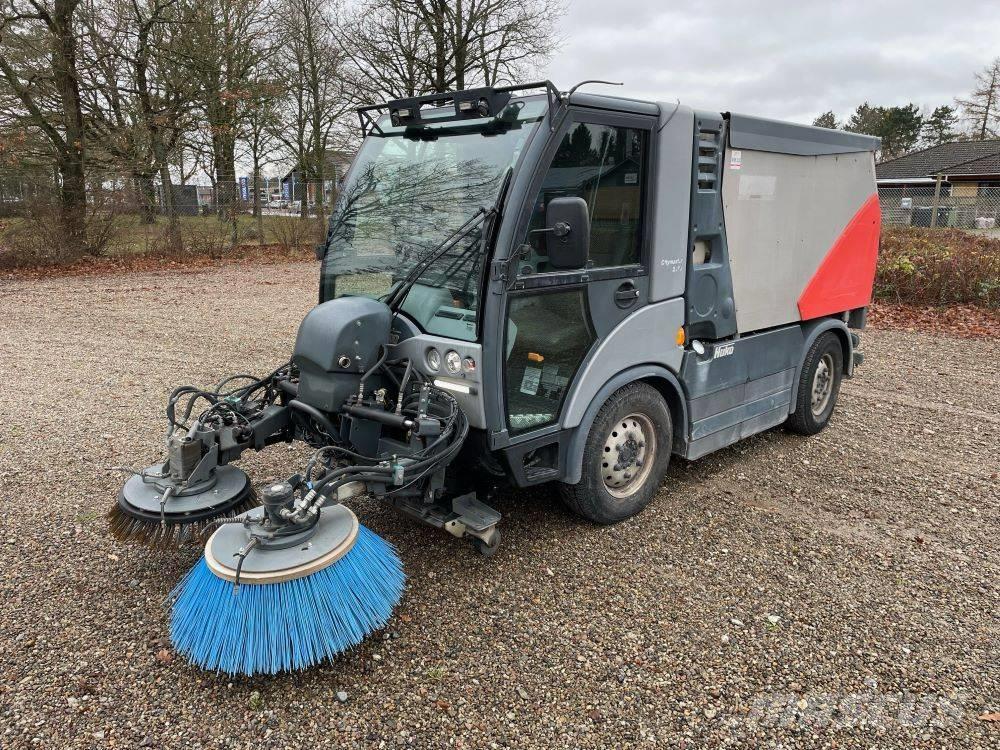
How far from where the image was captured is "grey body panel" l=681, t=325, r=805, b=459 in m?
4.29

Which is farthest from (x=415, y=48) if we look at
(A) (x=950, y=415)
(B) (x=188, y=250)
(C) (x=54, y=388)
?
(A) (x=950, y=415)

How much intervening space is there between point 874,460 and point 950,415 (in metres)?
1.66

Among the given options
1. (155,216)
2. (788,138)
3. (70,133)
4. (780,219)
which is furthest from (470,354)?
(70,133)

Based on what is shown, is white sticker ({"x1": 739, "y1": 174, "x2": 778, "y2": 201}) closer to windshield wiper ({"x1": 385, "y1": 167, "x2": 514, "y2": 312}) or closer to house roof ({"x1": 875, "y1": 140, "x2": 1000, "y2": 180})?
windshield wiper ({"x1": 385, "y1": 167, "x2": 514, "y2": 312})

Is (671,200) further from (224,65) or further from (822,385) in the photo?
(224,65)

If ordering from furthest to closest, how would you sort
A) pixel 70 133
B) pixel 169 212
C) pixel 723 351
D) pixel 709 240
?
pixel 169 212 < pixel 70 133 < pixel 723 351 < pixel 709 240

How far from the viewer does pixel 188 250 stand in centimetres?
1625

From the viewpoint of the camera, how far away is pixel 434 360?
131 inches

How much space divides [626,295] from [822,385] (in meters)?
2.90

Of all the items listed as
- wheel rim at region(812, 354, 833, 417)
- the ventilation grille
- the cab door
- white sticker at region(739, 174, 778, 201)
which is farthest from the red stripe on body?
the cab door

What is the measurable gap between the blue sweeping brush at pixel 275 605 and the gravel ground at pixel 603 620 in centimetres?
20

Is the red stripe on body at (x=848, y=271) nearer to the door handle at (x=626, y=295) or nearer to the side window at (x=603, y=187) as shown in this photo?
the door handle at (x=626, y=295)

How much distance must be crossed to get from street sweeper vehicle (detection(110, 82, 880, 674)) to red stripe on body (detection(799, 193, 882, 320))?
888 mm

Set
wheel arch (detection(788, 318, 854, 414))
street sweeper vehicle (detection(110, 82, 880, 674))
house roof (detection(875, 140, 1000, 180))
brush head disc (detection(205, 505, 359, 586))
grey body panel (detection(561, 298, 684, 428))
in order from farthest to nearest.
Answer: house roof (detection(875, 140, 1000, 180)) → wheel arch (detection(788, 318, 854, 414)) → grey body panel (detection(561, 298, 684, 428)) → street sweeper vehicle (detection(110, 82, 880, 674)) → brush head disc (detection(205, 505, 359, 586))
